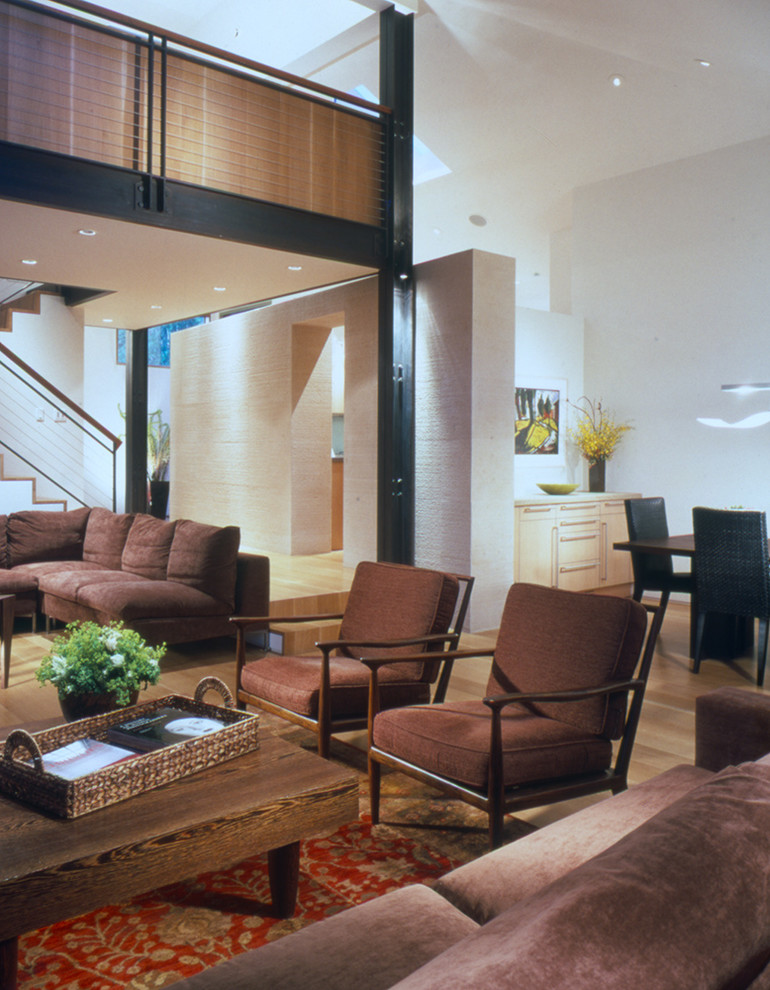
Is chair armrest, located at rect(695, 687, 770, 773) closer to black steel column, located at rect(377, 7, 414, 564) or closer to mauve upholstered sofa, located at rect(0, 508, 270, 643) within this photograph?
mauve upholstered sofa, located at rect(0, 508, 270, 643)

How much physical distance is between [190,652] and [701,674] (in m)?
3.22

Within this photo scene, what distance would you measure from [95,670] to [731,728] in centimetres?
191

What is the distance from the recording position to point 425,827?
2.82m

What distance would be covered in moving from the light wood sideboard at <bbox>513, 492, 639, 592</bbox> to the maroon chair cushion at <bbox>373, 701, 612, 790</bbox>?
4022 millimetres

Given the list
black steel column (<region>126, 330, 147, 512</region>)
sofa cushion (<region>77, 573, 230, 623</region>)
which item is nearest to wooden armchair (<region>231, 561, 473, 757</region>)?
sofa cushion (<region>77, 573, 230, 623</region>)

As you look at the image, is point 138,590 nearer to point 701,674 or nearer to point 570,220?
point 701,674

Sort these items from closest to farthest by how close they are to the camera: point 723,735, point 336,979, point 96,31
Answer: point 336,979
point 723,735
point 96,31

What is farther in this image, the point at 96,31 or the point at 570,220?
the point at 570,220

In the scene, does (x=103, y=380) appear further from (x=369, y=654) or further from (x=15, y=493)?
(x=369, y=654)

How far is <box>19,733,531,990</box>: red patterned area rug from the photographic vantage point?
2021 millimetres

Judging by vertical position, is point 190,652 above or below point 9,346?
below

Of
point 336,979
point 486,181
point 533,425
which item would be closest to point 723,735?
point 336,979

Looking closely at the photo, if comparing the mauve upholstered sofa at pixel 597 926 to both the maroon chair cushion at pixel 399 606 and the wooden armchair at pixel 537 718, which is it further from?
the maroon chair cushion at pixel 399 606

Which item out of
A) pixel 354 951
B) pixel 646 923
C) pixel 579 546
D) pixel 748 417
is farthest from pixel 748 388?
pixel 646 923
